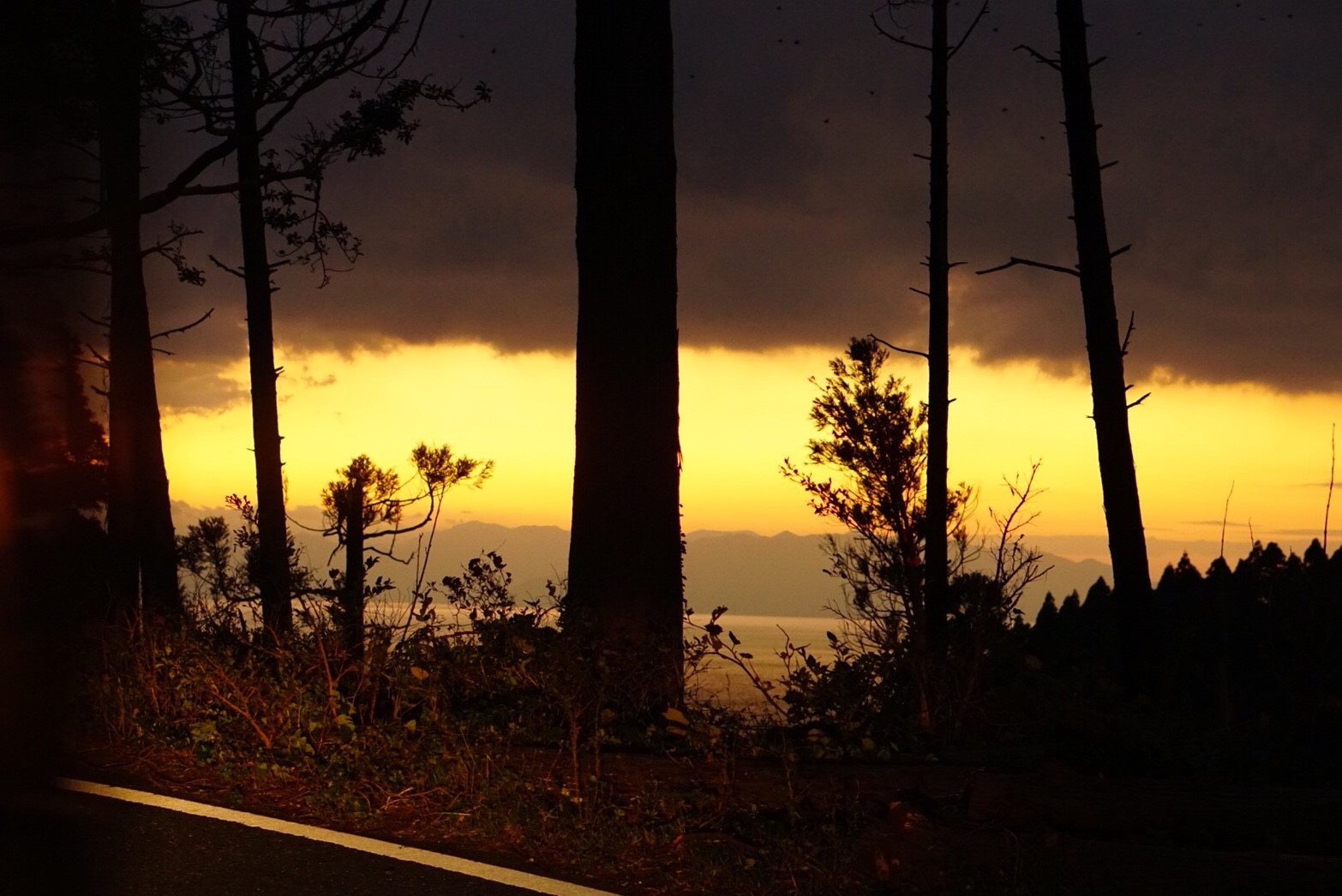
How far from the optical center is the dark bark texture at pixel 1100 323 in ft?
46.8

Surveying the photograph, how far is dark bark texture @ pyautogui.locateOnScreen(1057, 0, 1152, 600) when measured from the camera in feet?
46.8

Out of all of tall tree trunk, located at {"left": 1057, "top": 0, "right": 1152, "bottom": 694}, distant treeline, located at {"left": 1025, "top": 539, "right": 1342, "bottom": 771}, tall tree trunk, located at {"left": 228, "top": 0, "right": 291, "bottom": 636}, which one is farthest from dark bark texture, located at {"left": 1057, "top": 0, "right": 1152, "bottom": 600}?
tall tree trunk, located at {"left": 228, "top": 0, "right": 291, "bottom": 636}

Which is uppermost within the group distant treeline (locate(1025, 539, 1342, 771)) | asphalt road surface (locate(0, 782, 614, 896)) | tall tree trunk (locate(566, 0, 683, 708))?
tall tree trunk (locate(566, 0, 683, 708))

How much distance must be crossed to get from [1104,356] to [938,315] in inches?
211

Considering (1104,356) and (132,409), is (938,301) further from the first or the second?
(132,409)

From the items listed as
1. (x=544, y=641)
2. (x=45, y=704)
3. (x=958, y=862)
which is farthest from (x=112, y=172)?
(x=958, y=862)

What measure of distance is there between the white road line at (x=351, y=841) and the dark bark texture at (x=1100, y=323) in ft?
31.0

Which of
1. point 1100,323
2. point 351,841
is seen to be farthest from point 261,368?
point 351,841

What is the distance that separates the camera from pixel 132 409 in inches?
799

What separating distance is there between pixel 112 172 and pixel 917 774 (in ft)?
57.8

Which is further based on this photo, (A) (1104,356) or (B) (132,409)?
(B) (132,409)

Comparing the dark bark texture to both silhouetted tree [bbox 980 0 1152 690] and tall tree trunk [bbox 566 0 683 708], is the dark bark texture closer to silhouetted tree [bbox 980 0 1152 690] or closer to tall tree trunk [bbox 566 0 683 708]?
silhouetted tree [bbox 980 0 1152 690]

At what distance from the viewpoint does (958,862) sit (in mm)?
6324

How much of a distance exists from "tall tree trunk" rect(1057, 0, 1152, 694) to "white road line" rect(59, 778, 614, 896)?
9354mm
